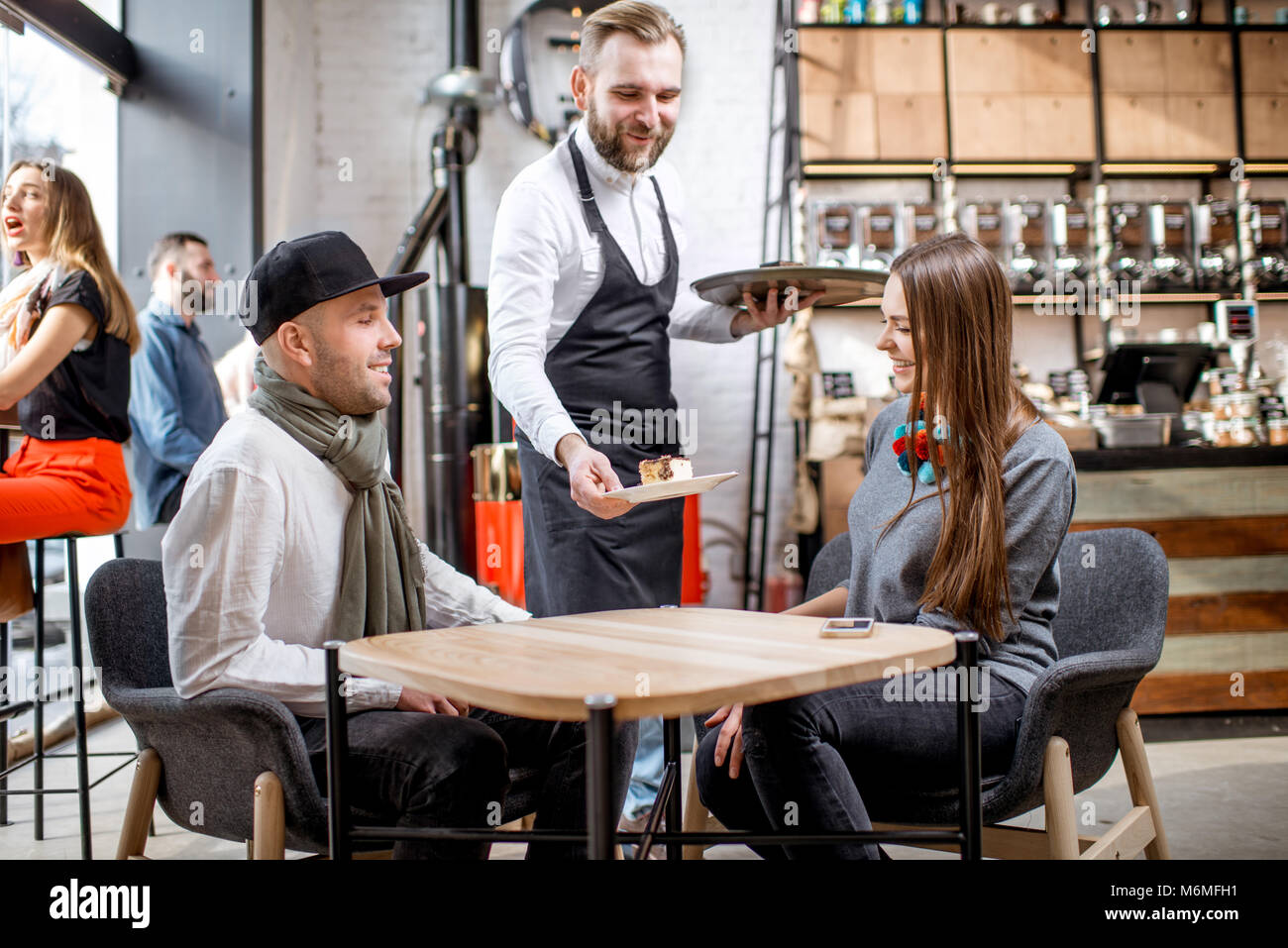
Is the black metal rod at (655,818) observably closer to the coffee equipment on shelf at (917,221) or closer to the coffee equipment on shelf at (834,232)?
the coffee equipment on shelf at (834,232)

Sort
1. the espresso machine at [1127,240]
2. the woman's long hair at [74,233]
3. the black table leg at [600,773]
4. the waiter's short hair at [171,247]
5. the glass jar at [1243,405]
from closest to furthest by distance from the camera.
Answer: the black table leg at [600,773] < the woman's long hair at [74,233] < the waiter's short hair at [171,247] < the glass jar at [1243,405] < the espresso machine at [1127,240]

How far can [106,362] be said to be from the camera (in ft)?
8.16

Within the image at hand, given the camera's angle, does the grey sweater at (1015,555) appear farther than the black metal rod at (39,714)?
No

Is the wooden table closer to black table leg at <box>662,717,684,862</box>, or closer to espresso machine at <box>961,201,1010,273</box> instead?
black table leg at <box>662,717,684,862</box>

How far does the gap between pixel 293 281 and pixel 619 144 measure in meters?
0.85

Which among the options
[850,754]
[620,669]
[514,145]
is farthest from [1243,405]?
[620,669]

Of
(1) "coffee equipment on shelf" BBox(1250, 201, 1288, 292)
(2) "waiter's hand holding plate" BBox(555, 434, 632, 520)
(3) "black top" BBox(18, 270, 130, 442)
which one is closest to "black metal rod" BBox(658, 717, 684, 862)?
(2) "waiter's hand holding plate" BBox(555, 434, 632, 520)

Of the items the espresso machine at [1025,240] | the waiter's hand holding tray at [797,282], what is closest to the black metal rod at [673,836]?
the waiter's hand holding tray at [797,282]

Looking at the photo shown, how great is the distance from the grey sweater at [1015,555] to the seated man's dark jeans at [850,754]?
89 millimetres

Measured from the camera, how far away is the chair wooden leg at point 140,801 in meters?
1.54

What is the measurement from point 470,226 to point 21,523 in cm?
340

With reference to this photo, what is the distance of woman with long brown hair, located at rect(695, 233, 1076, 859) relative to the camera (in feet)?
4.82

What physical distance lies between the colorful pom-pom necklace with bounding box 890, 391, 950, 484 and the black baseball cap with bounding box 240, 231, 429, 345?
0.97 m
